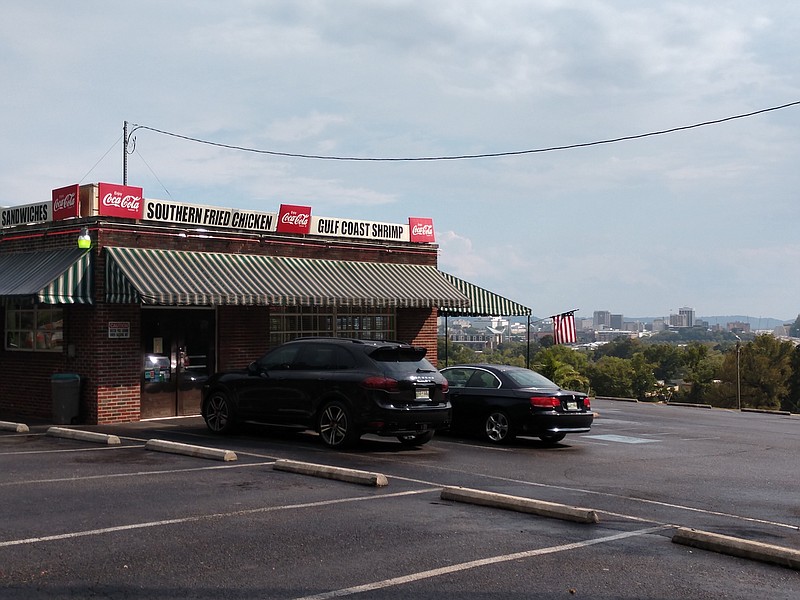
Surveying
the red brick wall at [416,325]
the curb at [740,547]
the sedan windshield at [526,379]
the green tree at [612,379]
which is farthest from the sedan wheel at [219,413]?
the green tree at [612,379]

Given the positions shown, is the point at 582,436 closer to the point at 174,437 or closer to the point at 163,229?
the point at 174,437

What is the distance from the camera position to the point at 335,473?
1160 cm

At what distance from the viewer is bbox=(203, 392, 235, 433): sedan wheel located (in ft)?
55.2

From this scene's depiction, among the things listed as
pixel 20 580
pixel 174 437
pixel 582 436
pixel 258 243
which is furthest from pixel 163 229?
pixel 20 580

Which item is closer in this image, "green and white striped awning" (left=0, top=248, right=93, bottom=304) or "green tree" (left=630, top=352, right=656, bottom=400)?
"green and white striped awning" (left=0, top=248, right=93, bottom=304)

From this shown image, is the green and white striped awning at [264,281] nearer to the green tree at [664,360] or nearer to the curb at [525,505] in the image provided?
the curb at [525,505]

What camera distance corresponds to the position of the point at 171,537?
8.18 metres

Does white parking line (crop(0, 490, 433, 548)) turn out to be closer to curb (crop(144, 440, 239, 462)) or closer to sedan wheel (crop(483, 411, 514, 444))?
curb (crop(144, 440, 239, 462))

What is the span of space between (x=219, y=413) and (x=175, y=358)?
3.85 meters

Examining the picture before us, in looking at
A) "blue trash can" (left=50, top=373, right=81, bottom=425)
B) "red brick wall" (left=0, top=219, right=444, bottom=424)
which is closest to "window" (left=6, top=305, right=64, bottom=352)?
"red brick wall" (left=0, top=219, right=444, bottom=424)

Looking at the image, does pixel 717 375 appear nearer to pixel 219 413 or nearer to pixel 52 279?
pixel 219 413

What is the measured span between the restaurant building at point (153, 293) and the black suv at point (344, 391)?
339cm

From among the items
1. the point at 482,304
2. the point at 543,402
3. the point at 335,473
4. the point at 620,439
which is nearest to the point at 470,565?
the point at 335,473

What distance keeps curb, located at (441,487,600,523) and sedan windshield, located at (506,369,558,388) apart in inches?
260
